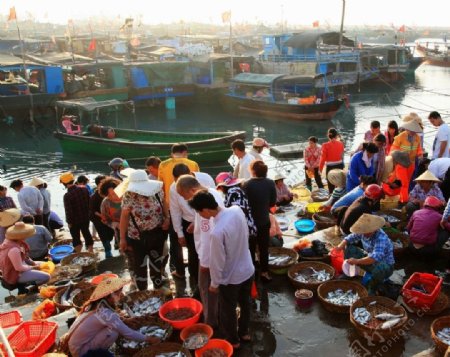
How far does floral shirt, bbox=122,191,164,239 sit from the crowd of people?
0.01 m

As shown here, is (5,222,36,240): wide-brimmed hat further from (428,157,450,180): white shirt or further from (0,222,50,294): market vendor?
(428,157,450,180): white shirt

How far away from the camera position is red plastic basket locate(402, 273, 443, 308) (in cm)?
435

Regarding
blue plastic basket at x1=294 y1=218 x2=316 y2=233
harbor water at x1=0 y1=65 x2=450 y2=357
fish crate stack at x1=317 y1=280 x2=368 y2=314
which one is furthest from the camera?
blue plastic basket at x1=294 y1=218 x2=316 y2=233

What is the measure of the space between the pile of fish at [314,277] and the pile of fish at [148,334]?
173 cm

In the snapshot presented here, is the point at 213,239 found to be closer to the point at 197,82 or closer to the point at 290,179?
the point at 290,179

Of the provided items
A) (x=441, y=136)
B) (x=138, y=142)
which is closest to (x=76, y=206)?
(x=441, y=136)

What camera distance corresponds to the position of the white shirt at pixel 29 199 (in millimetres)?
8000

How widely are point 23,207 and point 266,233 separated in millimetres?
5215

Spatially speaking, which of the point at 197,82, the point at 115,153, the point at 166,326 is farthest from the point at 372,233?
the point at 197,82

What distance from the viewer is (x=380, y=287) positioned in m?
4.65

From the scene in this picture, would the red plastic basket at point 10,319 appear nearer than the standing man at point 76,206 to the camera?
Yes

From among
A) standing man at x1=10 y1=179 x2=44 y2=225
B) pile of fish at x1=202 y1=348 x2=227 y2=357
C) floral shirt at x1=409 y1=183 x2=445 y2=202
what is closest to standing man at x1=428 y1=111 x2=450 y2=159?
floral shirt at x1=409 y1=183 x2=445 y2=202

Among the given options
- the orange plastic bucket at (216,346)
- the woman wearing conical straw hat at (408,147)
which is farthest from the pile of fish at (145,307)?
the woman wearing conical straw hat at (408,147)

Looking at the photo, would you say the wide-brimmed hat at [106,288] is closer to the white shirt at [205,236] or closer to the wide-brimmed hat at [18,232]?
the white shirt at [205,236]
